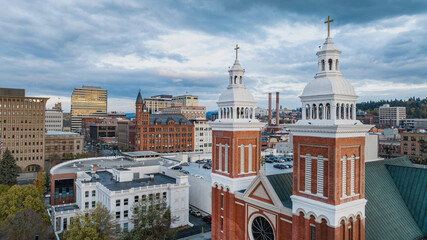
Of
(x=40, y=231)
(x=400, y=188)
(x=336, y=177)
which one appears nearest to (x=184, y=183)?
(x=40, y=231)

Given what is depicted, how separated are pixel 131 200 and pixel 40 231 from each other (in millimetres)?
12517

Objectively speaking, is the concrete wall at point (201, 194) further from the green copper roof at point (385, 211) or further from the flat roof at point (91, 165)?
the green copper roof at point (385, 211)

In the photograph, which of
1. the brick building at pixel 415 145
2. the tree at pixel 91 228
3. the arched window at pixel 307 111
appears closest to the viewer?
the arched window at pixel 307 111

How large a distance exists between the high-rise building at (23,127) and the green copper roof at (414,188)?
4143 inches

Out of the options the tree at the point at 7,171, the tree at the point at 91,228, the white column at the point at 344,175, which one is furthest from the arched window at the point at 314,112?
the tree at the point at 7,171

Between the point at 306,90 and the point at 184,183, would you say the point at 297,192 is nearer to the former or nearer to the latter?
the point at 306,90

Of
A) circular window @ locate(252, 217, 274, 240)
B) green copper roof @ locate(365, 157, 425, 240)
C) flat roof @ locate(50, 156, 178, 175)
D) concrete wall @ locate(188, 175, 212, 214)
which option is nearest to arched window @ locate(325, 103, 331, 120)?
green copper roof @ locate(365, 157, 425, 240)

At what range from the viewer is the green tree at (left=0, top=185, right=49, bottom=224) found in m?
43.4

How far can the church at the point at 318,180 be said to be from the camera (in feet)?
61.4

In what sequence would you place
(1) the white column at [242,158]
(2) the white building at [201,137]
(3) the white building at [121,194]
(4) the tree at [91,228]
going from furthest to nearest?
(2) the white building at [201,137]
(3) the white building at [121,194]
(4) the tree at [91,228]
(1) the white column at [242,158]

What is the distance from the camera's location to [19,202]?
4575 centimetres

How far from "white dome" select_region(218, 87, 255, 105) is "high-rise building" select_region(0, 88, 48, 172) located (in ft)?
309

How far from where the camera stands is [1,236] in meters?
44.2

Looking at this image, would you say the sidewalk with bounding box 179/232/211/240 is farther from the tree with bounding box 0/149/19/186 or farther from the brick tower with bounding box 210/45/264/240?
the tree with bounding box 0/149/19/186
